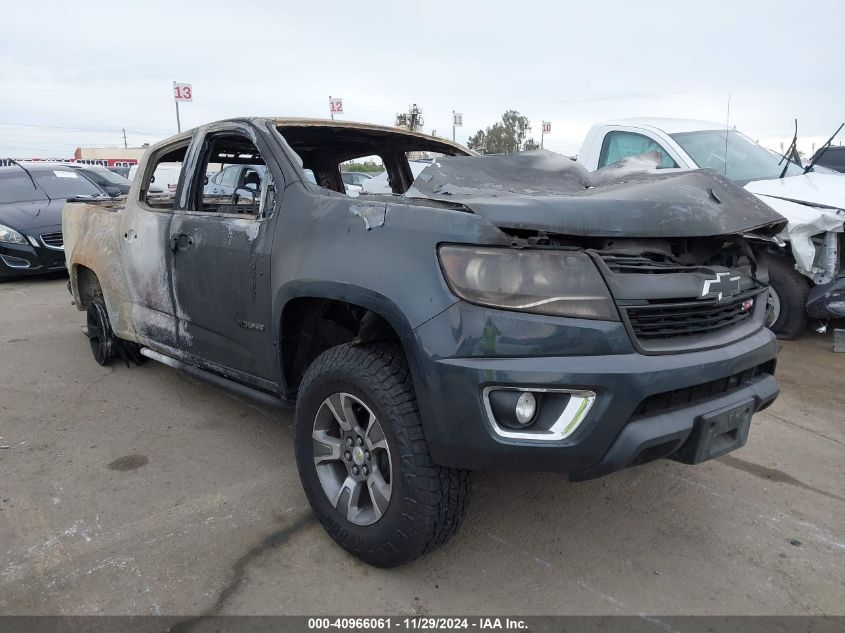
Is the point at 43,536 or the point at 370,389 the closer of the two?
the point at 370,389

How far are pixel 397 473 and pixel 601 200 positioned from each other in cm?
118

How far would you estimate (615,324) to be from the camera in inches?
81.3

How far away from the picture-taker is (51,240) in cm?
859

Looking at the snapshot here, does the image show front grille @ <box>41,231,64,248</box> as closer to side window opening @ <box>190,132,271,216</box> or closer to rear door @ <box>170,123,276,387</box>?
side window opening @ <box>190,132,271,216</box>

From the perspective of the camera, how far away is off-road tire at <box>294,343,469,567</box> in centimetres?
220

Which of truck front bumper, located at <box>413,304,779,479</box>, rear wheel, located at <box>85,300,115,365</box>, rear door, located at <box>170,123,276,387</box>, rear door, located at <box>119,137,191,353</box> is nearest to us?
truck front bumper, located at <box>413,304,779,479</box>

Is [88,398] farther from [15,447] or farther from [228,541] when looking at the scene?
[228,541]

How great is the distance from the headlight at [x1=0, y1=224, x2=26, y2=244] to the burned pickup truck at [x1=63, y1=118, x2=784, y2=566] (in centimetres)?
675

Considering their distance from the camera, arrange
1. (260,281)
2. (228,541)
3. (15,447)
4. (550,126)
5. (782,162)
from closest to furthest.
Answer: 1. (228,541)
2. (260,281)
3. (15,447)
4. (782,162)
5. (550,126)

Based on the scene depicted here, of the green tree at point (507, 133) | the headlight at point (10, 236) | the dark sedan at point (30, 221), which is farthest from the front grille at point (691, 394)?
the green tree at point (507, 133)

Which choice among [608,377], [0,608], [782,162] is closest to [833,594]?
[608,377]

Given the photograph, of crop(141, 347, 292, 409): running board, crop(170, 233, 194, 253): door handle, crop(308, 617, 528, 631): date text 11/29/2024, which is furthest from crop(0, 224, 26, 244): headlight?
crop(308, 617, 528, 631): date text 11/29/2024

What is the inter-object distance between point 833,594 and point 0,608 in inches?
117

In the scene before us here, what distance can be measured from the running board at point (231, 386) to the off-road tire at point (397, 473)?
59cm
